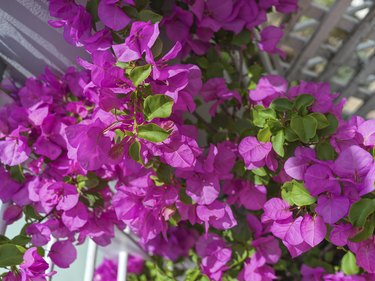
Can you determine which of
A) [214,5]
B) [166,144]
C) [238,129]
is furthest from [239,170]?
[214,5]

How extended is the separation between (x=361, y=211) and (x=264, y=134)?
0.20 metres

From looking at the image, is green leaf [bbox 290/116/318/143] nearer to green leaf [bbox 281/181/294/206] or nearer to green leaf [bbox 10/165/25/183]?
green leaf [bbox 281/181/294/206]

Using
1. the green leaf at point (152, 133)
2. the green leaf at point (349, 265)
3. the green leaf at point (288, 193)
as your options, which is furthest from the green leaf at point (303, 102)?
the green leaf at point (349, 265)

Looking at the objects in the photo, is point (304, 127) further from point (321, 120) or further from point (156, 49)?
point (156, 49)

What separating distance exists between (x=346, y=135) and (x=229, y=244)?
405 mm

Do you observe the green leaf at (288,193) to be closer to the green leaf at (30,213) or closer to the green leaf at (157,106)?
the green leaf at (157,106)

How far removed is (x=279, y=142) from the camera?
0.72 meters

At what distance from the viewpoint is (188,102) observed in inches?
29.8

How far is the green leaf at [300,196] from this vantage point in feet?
2.22

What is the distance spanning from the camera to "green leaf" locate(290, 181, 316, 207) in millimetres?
675

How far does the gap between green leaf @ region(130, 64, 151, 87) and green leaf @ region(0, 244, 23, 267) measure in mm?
320

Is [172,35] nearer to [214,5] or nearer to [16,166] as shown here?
[214,5]

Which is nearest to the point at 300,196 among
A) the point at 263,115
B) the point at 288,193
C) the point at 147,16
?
the point at 288,193

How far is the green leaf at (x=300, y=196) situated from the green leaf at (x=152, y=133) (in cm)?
22
